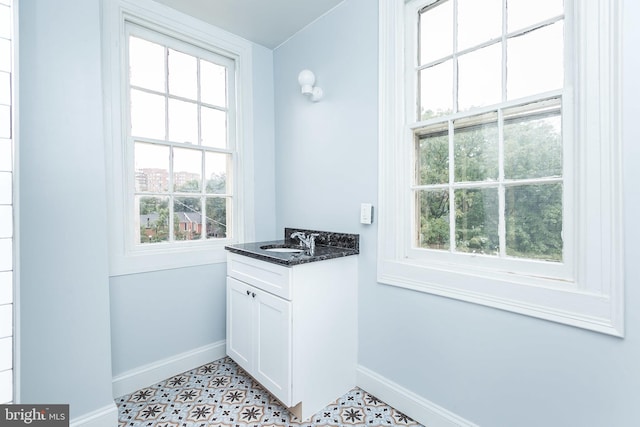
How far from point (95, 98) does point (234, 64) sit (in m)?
1.20

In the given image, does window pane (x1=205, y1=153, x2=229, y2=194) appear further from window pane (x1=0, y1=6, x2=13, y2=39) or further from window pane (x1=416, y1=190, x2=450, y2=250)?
window pane (x1=416, y1=190, x2=450, y2=250)

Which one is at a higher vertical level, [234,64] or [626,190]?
[234,64]

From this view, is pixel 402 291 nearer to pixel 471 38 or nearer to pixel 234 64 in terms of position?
pixel 471 38

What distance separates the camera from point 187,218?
2.27 m

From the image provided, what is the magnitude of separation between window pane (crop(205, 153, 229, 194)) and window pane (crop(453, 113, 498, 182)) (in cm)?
172

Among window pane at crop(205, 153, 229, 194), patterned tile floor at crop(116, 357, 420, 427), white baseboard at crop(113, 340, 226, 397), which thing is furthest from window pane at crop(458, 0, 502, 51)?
white baseboard at crop(113, 340, 226, 397)

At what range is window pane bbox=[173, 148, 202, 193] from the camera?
2.22 metres

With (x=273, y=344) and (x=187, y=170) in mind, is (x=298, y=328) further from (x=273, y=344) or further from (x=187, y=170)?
(x=187, y=170)

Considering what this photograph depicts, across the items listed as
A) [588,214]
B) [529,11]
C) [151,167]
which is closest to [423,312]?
[588,214]

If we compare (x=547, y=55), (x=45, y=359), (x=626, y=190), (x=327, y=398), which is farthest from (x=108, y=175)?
(x=626, y=190)

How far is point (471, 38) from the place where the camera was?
1.57 m

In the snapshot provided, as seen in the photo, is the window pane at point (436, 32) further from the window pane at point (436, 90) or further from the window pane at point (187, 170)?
the window pane at point (187, 170)

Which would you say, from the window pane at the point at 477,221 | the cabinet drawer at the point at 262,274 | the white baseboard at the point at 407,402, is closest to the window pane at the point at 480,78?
the window pane at the point at 477,221

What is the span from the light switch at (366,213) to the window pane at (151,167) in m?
1.39
